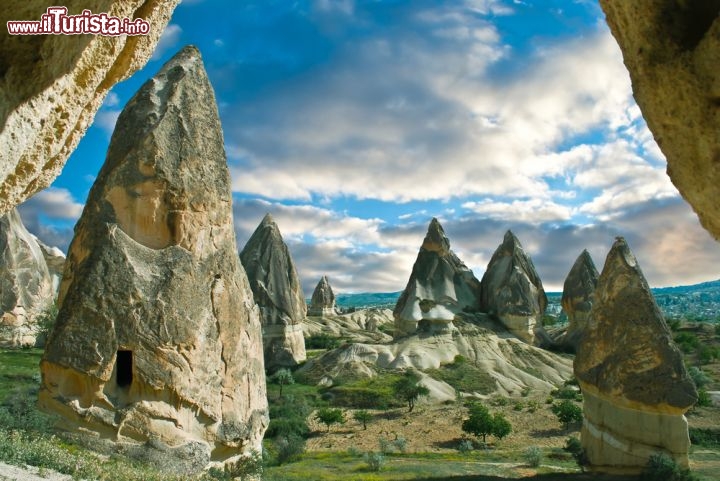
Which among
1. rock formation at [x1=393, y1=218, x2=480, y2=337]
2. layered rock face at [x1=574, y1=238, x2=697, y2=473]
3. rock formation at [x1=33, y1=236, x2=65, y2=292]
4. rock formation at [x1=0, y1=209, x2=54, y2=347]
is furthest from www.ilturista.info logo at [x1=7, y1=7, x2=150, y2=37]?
rock formation at [x1=33, y1=236, x2=65, y2=292]

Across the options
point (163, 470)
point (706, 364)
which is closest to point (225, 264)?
point (163, 470)

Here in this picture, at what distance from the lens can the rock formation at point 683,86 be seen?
8.21 feet

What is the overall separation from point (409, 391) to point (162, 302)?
1611 centimetres

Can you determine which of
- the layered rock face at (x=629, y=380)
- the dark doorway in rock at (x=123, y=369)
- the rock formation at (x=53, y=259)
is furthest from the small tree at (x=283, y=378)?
the rock formation at (x=53, y=259)

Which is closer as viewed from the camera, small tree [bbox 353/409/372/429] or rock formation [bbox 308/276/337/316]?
small tree [bbox 353/409/372/429]

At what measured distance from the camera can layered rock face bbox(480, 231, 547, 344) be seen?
35375 mm

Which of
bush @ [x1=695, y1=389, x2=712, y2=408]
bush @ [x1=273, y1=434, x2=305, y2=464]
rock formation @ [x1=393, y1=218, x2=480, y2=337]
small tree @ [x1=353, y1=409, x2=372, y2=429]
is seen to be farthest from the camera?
rock formation @ [x1=393, y1=218, x2=480, y2=337]

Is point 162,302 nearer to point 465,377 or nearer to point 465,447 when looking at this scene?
point 465,447

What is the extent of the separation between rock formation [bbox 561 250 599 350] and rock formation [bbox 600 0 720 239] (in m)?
36.6

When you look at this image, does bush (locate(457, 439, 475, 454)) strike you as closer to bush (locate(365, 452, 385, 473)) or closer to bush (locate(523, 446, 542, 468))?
bush (locate(523, 446, 542, 468))

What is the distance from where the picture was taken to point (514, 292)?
3616 centimetres

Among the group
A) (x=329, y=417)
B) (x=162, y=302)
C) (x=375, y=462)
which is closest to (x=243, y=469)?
(x=162, y=302)

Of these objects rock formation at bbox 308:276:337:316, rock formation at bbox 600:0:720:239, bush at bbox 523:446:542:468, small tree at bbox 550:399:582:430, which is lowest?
bush at bbox 523:446:542:468

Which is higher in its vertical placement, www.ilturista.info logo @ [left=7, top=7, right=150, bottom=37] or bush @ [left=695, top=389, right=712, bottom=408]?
www.ilturista.info logo @ [left=7, top=7, right=150, bottom=37]
